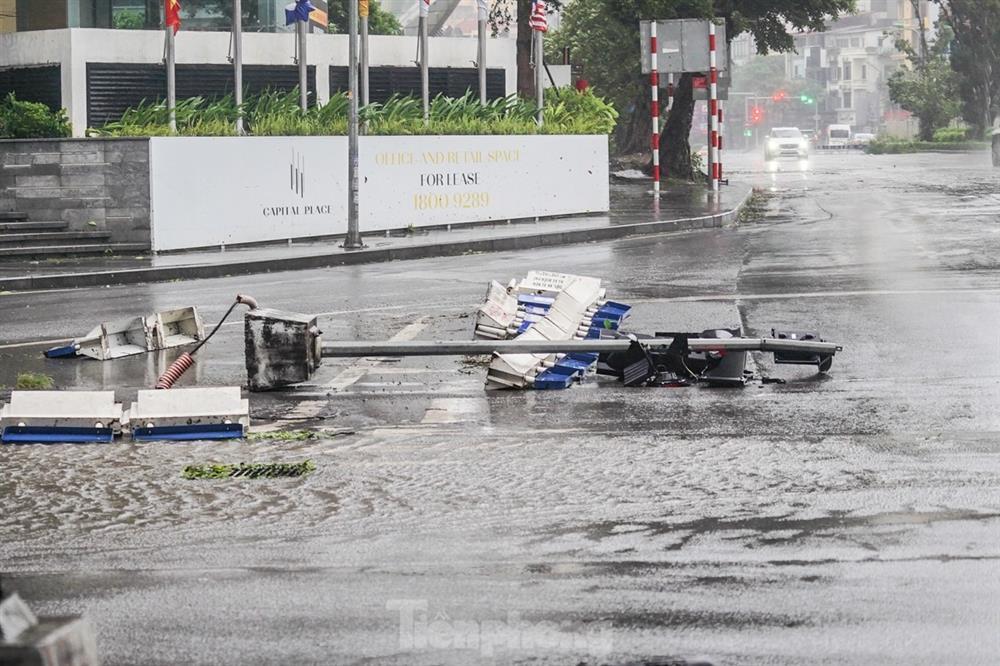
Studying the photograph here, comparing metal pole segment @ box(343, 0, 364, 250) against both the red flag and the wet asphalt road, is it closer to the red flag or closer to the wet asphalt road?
the red flag

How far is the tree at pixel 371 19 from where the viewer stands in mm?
52866

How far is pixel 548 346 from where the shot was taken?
452 inches

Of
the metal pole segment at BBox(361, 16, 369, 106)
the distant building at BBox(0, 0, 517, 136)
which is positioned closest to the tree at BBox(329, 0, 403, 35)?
the distant building at BBox(0, 0, 517, 136)

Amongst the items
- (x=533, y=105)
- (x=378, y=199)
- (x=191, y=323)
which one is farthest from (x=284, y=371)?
(x=533, y=105)

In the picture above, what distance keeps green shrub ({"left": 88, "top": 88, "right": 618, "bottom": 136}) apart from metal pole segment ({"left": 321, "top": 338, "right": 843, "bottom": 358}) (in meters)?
13.2

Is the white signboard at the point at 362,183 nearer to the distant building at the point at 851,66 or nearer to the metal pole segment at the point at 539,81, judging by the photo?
the metal pole segment at the point at 539,81

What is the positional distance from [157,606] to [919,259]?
1509 cm

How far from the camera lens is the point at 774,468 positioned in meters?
8.57

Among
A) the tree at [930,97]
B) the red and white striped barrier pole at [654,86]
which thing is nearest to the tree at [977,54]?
the tree at [930,97]

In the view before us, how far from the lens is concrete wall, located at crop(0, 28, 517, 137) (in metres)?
35.8

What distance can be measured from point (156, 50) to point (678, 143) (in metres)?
13.3

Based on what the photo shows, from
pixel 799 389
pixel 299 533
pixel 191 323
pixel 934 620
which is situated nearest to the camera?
pixel 934 620

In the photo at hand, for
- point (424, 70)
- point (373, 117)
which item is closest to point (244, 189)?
point (373, 117)

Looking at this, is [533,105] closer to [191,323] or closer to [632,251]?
[632,251]
